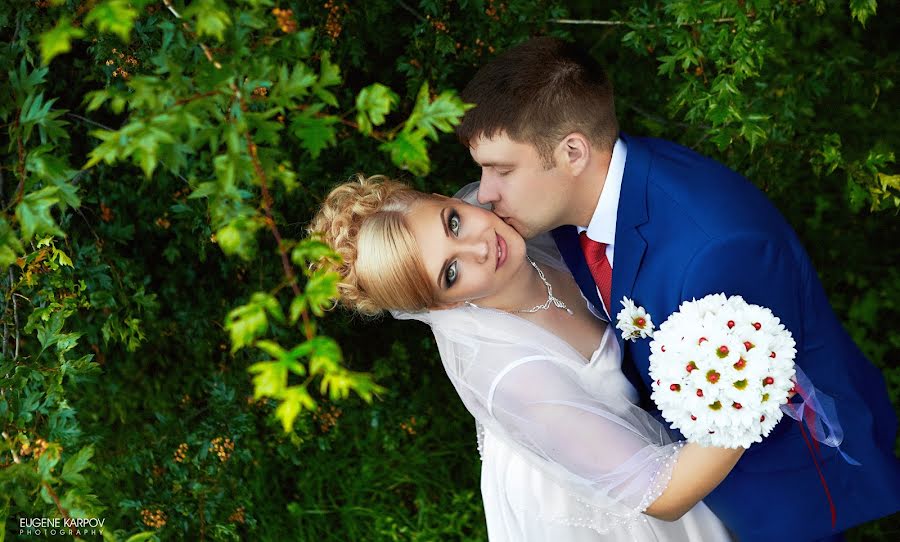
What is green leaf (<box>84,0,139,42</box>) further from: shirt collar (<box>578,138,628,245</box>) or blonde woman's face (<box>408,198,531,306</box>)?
shirt collar (<box>578,138,628,245</box>)

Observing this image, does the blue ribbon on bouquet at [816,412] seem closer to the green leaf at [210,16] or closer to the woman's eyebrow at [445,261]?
the woman's eyebrow at [445,261]

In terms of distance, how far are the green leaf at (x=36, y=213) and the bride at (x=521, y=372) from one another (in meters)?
1.12

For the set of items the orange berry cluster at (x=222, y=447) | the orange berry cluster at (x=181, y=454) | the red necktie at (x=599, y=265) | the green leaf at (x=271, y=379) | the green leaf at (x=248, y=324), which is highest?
the green leaf at (x=248, y=324)

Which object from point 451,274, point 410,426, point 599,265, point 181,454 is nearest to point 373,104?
point 451,274

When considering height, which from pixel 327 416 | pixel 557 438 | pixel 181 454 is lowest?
pixel 327 416

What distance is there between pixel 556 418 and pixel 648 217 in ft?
2.10

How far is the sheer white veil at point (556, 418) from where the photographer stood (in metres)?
2.33

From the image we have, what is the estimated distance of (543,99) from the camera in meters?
2.46

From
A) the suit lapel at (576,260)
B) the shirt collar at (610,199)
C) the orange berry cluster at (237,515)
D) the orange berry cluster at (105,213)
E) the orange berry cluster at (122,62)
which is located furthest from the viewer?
the orange berry cluster at (237,515)

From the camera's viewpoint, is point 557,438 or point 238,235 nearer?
point 238,235

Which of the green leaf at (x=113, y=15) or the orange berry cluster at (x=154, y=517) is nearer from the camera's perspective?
the green leaf at (x=113, y=15)

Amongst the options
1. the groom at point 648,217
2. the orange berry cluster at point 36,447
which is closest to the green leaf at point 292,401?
the orange berry cluster at point 36,447

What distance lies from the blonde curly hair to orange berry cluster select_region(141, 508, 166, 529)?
4.12ft

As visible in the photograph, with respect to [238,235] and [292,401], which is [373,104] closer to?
[238,235]
